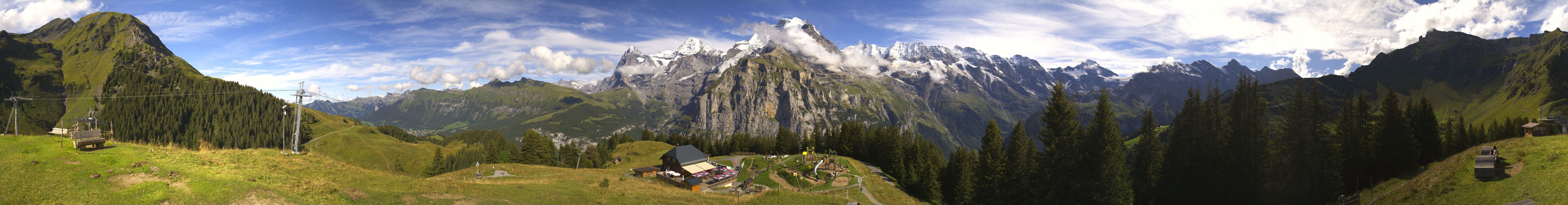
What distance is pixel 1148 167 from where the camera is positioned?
175 feet

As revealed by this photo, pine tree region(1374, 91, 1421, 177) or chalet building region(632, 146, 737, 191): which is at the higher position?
pine tree region(1374, 91, 1421, 177)

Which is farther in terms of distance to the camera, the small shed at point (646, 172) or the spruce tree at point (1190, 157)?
the small shed at point (646, 172)

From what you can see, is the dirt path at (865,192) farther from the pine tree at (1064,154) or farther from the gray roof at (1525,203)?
the gray roof at (1525,203)

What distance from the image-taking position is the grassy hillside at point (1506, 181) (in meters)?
27.7

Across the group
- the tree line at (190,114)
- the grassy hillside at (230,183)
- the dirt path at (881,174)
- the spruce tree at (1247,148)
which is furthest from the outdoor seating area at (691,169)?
the tree line at (190,114)

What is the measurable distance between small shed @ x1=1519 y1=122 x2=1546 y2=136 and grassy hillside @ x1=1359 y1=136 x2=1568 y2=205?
705 cm

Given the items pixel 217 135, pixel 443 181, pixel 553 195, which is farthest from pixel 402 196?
pixel 217 135

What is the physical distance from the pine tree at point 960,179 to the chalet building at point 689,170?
26984mm

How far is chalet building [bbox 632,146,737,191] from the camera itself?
65.9 metres

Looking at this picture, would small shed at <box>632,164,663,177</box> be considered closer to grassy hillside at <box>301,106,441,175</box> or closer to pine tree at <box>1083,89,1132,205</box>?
pine tree at <box>1083,89,1132,205</box>

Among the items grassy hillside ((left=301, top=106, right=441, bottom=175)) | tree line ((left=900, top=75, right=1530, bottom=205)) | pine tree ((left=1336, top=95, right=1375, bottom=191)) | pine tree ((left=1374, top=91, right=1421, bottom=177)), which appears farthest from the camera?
grassy hillside ((left=301, top=106, right=441, bottom=175))

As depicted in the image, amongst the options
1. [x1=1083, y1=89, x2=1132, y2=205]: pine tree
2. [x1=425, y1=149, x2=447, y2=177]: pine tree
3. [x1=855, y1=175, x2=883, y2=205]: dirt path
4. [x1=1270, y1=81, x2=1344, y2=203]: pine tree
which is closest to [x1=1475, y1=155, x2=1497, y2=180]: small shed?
[x1=1270, y1=81, x2=1344, y2=203]: pine tree

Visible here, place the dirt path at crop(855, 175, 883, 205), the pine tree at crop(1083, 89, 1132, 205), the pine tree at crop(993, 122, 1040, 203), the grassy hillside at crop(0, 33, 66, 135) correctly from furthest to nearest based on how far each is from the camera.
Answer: the grassy hillside at crop(0, 33, 66, 135) < the dirt path at crop(855, 175, 883, 205) < the pine tree at crop(993, 122, 1040, 203) < the pine tree at crop(1083, 89, 1132, 205)

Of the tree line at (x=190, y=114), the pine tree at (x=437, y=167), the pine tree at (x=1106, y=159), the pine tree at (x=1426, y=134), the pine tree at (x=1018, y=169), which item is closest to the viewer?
the pine tree at (x=1106, y=159)
